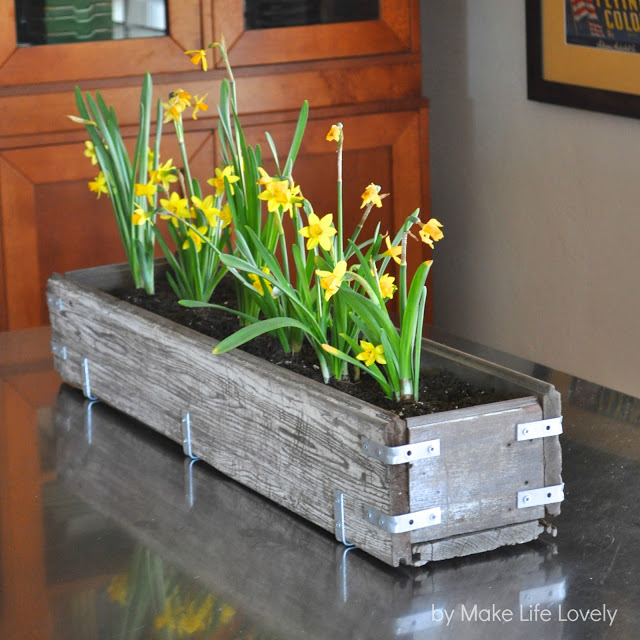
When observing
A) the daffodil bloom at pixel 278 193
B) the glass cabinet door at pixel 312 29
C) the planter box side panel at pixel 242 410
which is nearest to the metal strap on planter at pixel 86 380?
the planter box side panel at pixel 242 410

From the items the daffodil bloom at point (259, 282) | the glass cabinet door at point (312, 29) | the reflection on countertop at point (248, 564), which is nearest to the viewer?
the reflection on countertop at point (248, 564)

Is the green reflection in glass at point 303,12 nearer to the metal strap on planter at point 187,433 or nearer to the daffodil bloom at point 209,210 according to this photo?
the daffodil bloom at point 209,210

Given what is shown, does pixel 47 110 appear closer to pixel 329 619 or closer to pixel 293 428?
pixel 293 428

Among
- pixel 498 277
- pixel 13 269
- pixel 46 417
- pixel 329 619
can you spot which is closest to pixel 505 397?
pixel 329 619

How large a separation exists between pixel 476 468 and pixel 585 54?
1.94 meters

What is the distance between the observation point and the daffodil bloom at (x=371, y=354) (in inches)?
49.2

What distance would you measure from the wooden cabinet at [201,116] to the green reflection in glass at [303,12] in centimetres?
2

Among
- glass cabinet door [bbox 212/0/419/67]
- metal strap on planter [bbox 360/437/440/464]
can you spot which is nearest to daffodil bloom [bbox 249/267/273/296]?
metal strap on planter [bbox 360/437/440/464]

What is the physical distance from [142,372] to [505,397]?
21.7 inches

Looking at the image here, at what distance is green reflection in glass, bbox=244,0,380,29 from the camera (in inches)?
119

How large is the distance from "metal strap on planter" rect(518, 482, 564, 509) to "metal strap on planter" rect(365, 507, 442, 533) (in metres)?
0.10

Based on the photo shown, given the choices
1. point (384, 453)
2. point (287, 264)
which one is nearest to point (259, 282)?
point (287, 264)

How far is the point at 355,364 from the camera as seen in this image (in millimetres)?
1283

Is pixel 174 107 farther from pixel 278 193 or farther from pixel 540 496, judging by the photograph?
pixel 540 496
